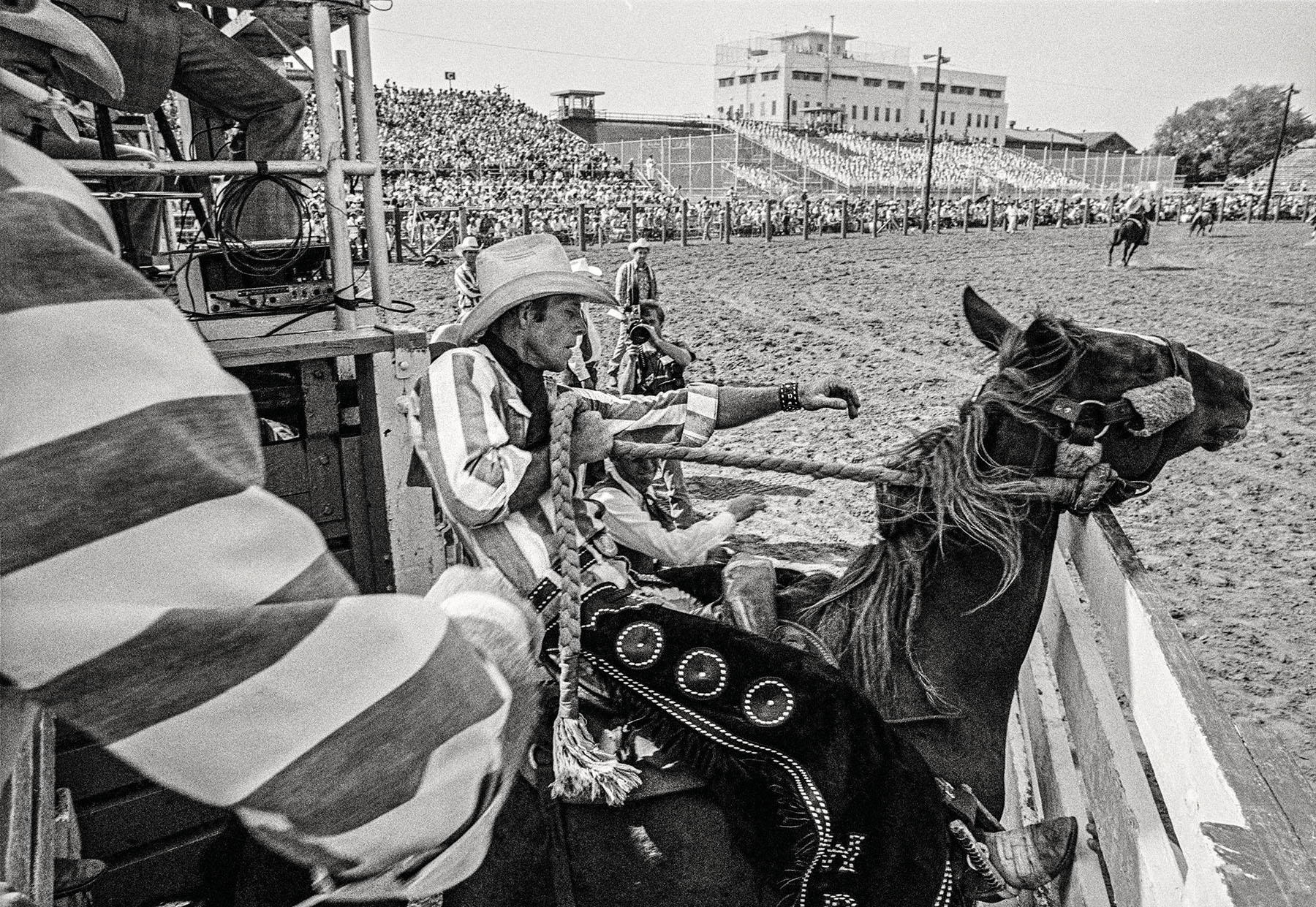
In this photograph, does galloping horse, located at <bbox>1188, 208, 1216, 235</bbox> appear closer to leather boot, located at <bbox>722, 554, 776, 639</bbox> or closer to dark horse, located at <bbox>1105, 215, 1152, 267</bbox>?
dark horse, located at <bbox>1105, 215, 1152, 267</bbox>

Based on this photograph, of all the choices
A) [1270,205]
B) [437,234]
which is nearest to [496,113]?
[437,234]

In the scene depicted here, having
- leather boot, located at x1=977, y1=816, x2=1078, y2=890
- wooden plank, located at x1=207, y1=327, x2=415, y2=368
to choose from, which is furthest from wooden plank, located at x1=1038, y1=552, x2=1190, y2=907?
wooden plank, located at x1=207, y1=327, x2=415, y2=368

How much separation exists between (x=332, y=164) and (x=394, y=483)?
3.49ft

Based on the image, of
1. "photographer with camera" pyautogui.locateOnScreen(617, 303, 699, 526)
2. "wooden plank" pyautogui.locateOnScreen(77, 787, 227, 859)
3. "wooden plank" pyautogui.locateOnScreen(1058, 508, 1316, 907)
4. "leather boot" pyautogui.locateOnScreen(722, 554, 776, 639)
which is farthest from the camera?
"photographer with camera" pyautogui.locateOnScreen(617, 303, 699, 526)

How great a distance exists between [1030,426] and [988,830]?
3.44ft

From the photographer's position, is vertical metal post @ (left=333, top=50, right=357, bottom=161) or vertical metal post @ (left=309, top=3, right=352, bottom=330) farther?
vertical metal post @ (left=333, top=50, right=357, bottom=161)

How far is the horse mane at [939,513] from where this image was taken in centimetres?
230

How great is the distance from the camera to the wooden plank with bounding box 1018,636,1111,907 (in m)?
2.31

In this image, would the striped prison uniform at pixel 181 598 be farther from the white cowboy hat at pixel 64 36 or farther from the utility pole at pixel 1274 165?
the utility pole at pixel 1274 165

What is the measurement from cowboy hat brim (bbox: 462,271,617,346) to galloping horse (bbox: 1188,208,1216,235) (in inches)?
1370

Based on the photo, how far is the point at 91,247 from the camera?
0.68 m

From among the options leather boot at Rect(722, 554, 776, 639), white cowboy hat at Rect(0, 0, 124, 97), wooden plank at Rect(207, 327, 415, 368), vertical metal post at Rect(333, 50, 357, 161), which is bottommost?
Answer: leather boot at Rect(722, 554, 776, 639)

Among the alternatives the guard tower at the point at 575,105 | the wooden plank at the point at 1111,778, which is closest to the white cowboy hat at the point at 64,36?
the wooden plank at the point at 1111,778

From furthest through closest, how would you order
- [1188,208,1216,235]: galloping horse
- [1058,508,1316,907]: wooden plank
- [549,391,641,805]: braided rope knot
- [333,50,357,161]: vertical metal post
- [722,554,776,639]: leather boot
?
[1188,208,1216,235]: galloping horse < [333,50,357,161]: vertical metal post < [722,554,776,639]: leather boot < [549,391,641,805]: braided rope knot < [1058,508,1316,907]: wooden plank
